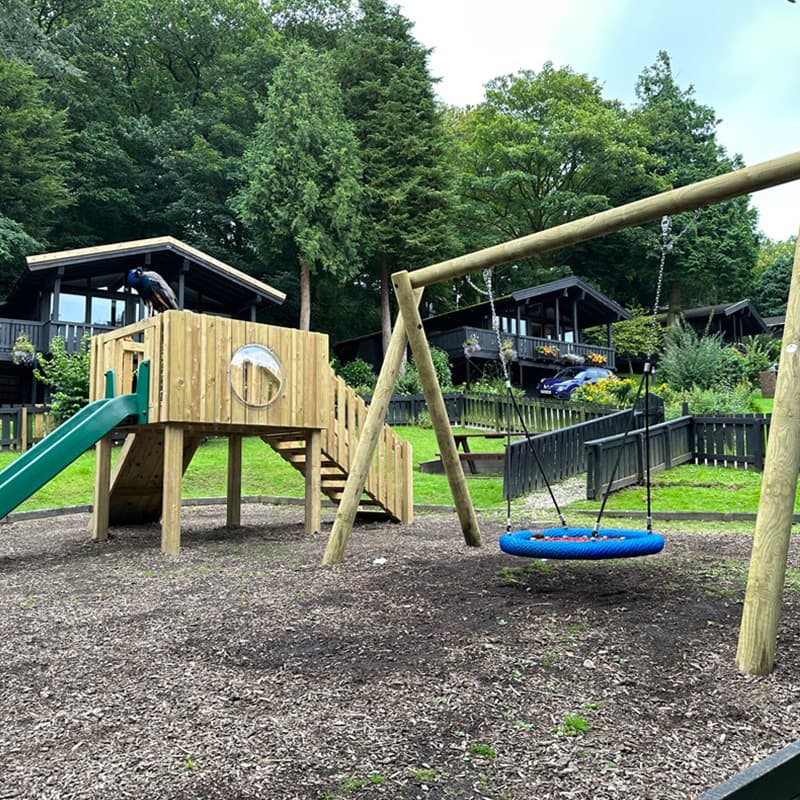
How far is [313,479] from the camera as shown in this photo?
910 centimetres

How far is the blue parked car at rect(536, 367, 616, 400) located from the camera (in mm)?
30125

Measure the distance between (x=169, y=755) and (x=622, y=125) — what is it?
154 ft

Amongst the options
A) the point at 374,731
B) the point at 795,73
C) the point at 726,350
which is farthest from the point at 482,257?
the point at 726,350

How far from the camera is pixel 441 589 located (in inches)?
216

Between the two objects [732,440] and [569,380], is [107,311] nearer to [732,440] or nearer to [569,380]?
[569,380]

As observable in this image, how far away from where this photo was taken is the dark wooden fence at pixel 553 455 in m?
13.2

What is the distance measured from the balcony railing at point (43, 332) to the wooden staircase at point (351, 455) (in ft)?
54.8

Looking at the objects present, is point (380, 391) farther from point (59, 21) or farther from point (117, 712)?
point (59, 21)

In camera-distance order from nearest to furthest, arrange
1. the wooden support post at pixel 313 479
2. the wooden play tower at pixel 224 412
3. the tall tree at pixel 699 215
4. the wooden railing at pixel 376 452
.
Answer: the wooden play tower at pixel 224 412, the wooden support post at pixel 313 479, the wooden railing at pixel 376 452, the tall tree at pixel 699 215

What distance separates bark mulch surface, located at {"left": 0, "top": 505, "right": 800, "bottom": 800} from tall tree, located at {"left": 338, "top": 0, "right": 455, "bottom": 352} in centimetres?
2708

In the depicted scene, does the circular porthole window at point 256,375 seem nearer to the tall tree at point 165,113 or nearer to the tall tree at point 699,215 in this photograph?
the tall tree at point 165,113

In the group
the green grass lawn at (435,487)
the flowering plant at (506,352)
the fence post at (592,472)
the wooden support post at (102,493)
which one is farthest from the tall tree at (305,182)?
the wooden support post at (102,493)

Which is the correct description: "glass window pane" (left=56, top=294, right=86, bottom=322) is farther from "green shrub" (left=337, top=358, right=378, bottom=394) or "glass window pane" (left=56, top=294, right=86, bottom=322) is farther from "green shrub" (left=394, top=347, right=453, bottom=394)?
"green shrub" (left=394, top=347, right=453, bottom=394)

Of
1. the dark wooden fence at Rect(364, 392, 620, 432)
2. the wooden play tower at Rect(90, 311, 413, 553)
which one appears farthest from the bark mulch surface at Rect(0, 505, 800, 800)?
the dark wooden fence at Rect(364, 392, 620, 432)
